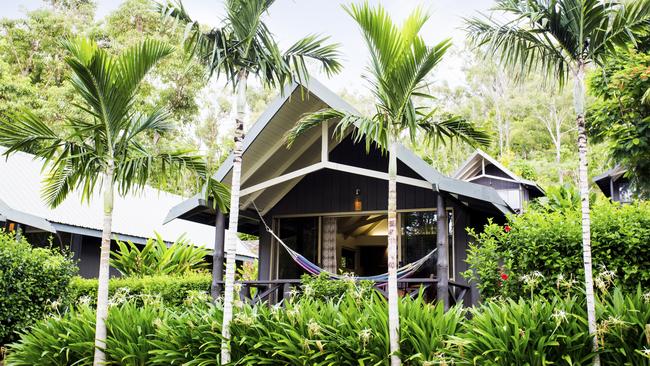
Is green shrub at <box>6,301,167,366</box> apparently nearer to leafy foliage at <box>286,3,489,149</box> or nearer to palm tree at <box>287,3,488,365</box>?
palm tree at <box>287,3,488,365</box>

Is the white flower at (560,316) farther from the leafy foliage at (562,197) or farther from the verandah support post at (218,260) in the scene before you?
the leafy foliage at (562,197)

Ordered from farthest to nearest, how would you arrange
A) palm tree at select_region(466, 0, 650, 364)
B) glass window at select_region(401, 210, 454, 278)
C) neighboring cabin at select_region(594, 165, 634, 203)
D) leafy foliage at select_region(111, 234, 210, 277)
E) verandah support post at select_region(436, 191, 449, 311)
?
neighboring cabin at select_region(594, 165, 634, 203)
leafy foliage at select_region(111, 234, 210, 277)
glass window at select_region(401, 210, 454, 278)
verandah support post at select_region(436, 191, 449, 311)
palm tree at select_region(466, 0, 650, 364)

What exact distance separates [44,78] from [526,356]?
23419 millimetres

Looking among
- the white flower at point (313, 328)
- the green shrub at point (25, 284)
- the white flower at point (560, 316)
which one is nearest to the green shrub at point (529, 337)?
the white flower at point (560, 316)

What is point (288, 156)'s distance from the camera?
9383mm

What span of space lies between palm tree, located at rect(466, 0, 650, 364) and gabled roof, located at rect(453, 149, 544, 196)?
26.7 feet

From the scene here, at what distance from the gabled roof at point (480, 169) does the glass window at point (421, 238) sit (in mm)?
4782

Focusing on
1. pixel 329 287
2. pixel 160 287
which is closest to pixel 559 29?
pixel 329 287

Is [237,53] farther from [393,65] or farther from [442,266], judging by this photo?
[442,266]

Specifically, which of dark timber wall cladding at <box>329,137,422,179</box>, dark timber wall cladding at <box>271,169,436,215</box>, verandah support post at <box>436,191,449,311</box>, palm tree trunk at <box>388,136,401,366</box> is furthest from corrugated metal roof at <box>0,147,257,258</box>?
palm tree trunk at <box>388,136,401,366</box>

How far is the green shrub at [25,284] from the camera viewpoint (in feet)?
25.4

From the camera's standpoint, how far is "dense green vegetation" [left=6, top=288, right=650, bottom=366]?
4.56m

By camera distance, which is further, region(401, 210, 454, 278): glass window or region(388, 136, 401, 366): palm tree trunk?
region(401, 210, 454, 278): glass window

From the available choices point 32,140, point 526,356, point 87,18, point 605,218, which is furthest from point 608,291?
point 87,18
